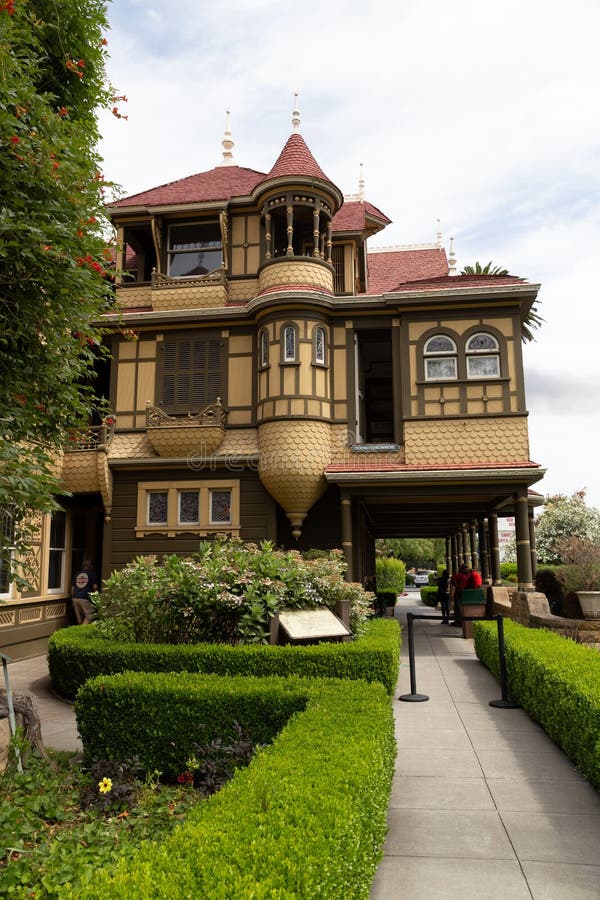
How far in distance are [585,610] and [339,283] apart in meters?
11.4

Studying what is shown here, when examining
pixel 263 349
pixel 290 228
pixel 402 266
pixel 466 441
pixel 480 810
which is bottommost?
pixel 480 810

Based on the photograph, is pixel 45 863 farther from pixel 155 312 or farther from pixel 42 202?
pixel 155 312

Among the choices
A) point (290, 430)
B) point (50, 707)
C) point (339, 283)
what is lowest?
point (50, 707)

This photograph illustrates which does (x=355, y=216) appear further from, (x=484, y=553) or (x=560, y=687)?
(x=560, y=687)

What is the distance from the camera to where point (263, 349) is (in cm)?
1770

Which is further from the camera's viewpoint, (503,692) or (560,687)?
(503,692)

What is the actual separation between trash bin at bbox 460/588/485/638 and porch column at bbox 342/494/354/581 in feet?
10.3

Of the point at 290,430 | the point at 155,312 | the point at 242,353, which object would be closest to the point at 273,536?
the point at 290,430

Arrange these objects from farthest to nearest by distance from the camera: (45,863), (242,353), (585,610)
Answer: (242,353) → (585,610) → (45,863)

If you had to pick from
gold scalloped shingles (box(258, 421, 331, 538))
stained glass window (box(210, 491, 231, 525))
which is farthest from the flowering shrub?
stained glass window (box(210, 491, 231, 525))

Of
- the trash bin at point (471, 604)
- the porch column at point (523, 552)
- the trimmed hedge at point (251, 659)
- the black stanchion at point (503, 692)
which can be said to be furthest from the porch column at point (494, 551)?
the trimmed hedge at point (251, 659)

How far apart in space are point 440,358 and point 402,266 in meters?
8.07

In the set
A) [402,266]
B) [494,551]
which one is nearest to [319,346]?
[402,266]

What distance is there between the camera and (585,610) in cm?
1387
